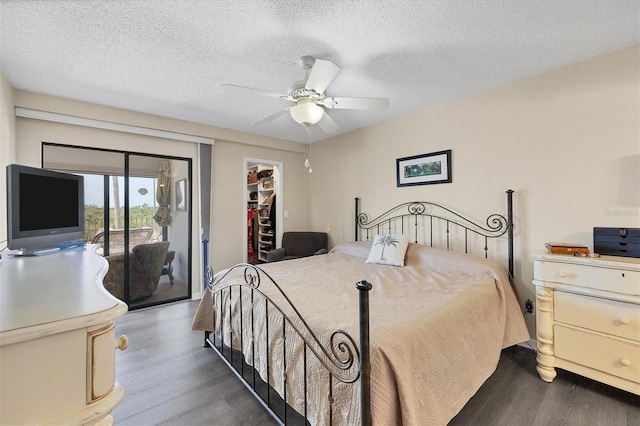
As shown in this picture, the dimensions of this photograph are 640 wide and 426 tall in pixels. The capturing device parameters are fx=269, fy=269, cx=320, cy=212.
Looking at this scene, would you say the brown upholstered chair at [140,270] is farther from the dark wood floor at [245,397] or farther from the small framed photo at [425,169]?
the small framed photo at [425,169]

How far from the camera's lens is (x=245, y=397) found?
1.87 metres

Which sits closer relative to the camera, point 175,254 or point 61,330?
point 61,330

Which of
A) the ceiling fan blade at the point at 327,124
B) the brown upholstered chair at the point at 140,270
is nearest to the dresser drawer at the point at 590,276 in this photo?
the ceiling fan blade at the point at 327,124

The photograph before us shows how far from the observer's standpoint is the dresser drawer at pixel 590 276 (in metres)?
1.68

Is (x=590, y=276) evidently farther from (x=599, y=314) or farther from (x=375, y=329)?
(x=375, y=329)

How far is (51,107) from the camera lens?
110 inches

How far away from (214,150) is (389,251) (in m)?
2.94

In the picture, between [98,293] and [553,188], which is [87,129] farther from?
[553,188]

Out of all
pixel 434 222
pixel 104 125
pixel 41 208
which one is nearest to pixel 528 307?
pixel 434 222

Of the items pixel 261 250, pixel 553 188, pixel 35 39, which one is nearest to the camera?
pixel 35 39

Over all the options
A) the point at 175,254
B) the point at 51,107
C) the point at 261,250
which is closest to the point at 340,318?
the point at 175,254

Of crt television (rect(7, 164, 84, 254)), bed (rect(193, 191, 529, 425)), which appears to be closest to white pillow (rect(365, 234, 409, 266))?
bed (rect(193, 191, 529, 425))

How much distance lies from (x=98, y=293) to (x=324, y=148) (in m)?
4.17

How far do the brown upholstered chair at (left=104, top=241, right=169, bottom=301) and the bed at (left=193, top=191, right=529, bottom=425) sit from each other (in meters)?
1.65
